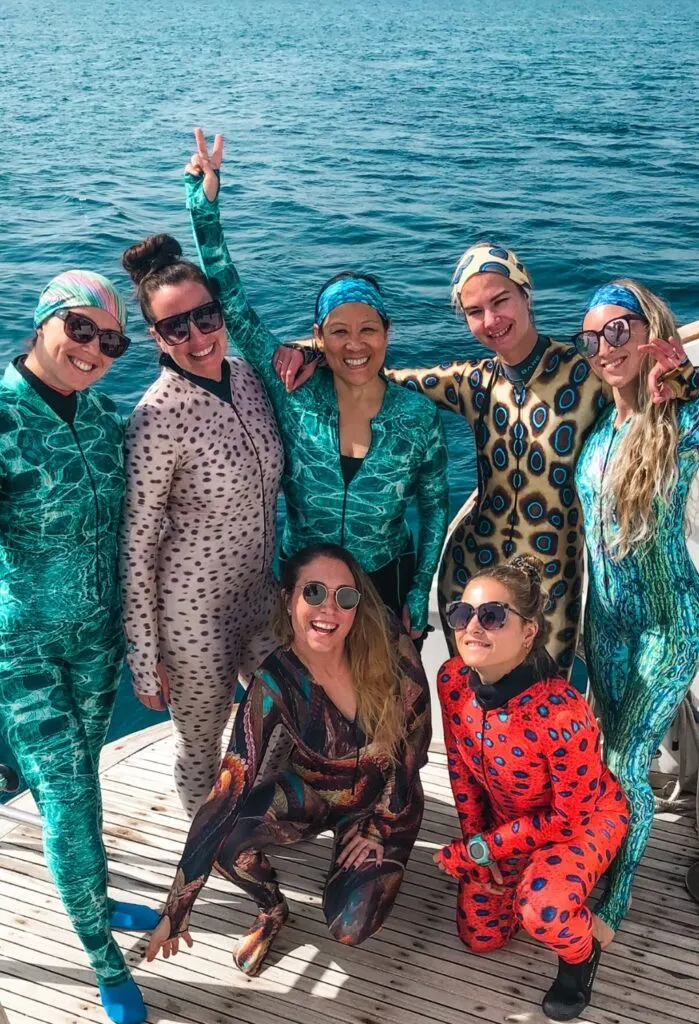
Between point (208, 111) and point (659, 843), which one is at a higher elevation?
point (208, 111)

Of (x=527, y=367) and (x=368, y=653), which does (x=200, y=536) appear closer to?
(x=368, y=653)

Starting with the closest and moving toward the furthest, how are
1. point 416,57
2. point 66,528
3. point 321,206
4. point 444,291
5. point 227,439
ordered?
1. point 66,528
2. point 227,439
3. point 444,291
4. point 321,206
5. point 416,57

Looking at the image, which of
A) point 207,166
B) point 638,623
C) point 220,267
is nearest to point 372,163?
point 207,166

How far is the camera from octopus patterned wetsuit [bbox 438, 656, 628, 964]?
2.97 m

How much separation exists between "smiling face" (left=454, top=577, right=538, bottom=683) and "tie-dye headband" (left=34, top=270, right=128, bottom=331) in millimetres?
1196

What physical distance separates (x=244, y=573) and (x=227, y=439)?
0.43m

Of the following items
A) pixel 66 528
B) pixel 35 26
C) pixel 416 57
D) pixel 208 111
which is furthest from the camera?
pixel 35 26

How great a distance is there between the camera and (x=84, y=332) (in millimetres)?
2748

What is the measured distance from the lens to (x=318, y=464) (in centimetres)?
320

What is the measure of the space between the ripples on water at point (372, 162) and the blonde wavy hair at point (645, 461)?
25.7 ft

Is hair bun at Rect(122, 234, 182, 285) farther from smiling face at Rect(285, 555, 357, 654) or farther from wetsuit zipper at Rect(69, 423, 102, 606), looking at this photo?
smiling face at Rect(285, 555, 357, 654)

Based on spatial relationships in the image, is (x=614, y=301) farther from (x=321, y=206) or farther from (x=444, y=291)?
(x=321, y=206)

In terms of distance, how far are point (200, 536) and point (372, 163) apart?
20.5 metres

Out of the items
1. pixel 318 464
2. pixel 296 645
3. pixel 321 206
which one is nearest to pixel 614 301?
pixel 318 464
